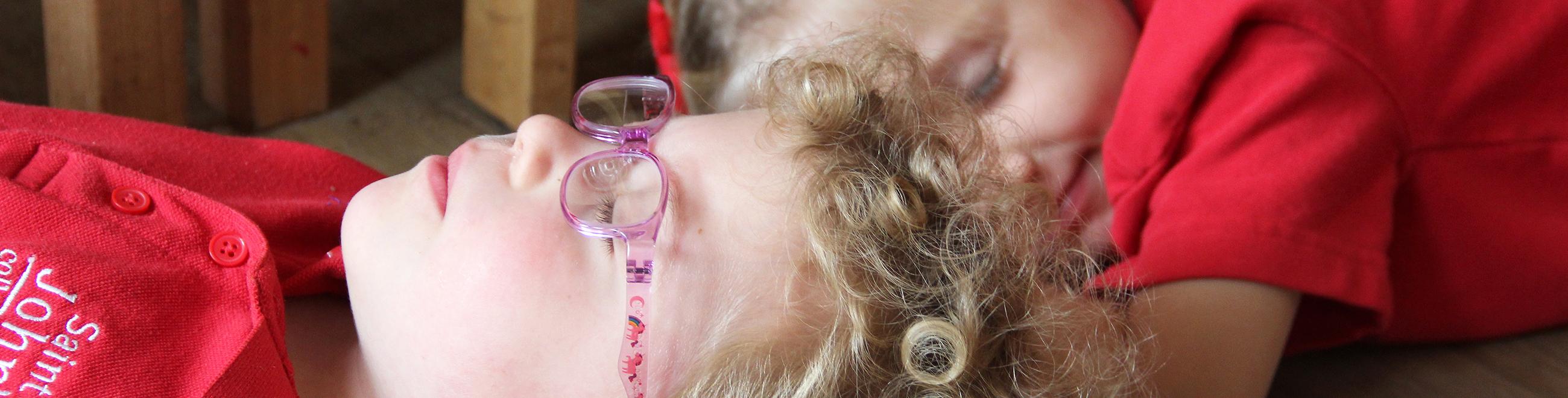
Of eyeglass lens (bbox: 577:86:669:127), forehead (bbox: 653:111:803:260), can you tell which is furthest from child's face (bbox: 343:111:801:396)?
eyeglass lens (bbox: 577:86:669:127)

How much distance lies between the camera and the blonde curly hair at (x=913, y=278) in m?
0.72

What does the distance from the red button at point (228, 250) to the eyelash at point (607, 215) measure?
0.28m

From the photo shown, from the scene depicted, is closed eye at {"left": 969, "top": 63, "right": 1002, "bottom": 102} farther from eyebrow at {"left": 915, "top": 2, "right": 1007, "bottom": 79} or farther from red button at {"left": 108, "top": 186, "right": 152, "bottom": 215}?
red button at {"left": 108, "top": 186, "right": 152, "bottom": 215}

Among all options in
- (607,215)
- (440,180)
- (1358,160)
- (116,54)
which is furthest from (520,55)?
(1358,160)

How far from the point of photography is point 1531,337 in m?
1.24

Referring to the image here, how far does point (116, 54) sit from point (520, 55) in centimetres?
52

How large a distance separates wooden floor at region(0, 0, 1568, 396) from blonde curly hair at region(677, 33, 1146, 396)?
0.49m

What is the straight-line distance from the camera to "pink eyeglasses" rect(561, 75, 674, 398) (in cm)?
73

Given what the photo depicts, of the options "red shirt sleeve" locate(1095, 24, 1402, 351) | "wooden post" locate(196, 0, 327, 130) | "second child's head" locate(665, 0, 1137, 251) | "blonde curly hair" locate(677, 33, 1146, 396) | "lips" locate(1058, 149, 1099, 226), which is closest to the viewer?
"blonde curly hair" locate(677, 33, 1146, 396)

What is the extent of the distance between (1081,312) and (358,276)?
0.55 meters

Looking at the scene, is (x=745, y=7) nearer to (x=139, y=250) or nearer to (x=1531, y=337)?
(x=139, y=250)

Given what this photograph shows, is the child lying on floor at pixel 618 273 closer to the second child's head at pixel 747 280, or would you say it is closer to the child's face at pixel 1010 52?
the second child's head at pixel 747 280

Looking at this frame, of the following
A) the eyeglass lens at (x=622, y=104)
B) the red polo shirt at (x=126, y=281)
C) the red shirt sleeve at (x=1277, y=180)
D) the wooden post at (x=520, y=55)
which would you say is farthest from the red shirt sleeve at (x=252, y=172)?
the red shirt sleeve at (x=1277, y=180)

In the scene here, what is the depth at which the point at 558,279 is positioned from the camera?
29.3 inches
